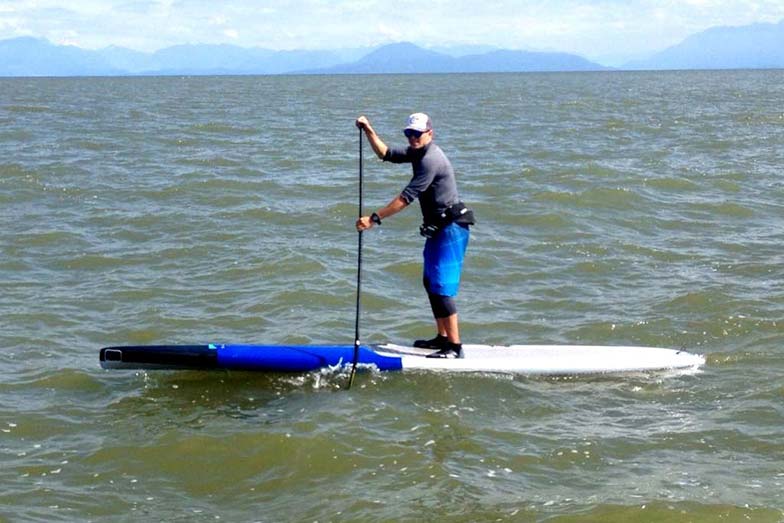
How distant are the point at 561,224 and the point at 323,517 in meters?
10.5

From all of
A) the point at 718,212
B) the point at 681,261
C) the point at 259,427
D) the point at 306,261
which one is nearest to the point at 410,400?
the point at 259,427

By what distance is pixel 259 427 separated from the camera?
26.1 ft

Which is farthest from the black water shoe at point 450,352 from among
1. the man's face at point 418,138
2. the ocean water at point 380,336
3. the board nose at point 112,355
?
the board nose at point 112,355

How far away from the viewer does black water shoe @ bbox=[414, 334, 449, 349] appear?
9.30 m

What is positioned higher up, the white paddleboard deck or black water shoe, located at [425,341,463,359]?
black water shoe, located at [425,341,463,359]

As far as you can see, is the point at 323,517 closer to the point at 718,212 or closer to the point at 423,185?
the point at 423,185

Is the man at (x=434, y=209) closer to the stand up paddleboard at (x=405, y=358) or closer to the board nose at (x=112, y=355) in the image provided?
the stand up paddleboard at (x=405, y=358)

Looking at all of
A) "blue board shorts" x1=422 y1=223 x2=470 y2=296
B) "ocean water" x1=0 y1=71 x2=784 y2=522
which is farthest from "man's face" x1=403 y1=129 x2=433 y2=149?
"ocean water" x1=0 y1=71 x2=784 y2=522

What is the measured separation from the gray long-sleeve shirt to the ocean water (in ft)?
5.39

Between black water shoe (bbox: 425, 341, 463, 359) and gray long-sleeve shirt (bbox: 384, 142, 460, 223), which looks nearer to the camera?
gray long-sleeve shirt (bbox: 384, 142, 460, 223)

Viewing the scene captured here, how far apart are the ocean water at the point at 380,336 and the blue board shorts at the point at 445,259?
88 centimetres

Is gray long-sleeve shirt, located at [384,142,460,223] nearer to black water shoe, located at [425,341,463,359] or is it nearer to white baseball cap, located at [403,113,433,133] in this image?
white baseball cap, located at [403,113,433,133]

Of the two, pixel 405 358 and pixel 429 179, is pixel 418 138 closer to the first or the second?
pixel 429 179

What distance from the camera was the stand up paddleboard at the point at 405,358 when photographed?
8.91 m
